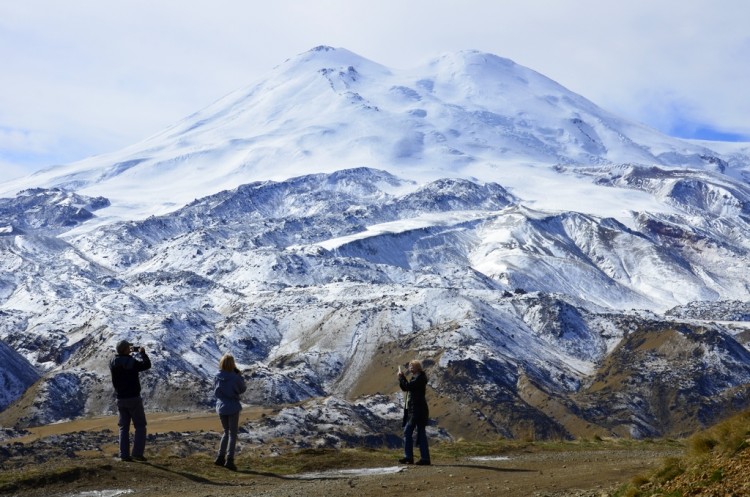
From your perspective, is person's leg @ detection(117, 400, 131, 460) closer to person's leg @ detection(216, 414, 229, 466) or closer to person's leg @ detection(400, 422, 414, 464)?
person's leg @ detection(216, 414, 229, 466)

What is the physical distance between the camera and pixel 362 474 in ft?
75.0

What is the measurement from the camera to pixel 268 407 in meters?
134

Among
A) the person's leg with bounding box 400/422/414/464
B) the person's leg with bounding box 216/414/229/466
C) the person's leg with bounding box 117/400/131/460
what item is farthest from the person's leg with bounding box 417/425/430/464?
the person's leg with bounding box 117/400/131/460

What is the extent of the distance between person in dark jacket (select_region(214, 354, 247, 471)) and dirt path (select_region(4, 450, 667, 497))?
638mm

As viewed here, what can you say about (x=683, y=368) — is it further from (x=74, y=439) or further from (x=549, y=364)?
(x=74, y=439)

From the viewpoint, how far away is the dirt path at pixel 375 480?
64.4 feet

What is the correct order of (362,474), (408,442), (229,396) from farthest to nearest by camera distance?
(408,442) → (229,396) → (362,474)

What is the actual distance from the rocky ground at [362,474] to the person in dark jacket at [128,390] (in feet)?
1.64

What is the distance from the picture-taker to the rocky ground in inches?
784

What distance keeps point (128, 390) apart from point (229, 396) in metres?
2.45

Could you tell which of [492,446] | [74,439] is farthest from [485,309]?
[492,446]

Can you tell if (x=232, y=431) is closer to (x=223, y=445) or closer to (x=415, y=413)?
(x=223, y=445)

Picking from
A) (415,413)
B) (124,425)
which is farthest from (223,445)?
(415,413)

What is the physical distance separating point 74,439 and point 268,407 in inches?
1996
